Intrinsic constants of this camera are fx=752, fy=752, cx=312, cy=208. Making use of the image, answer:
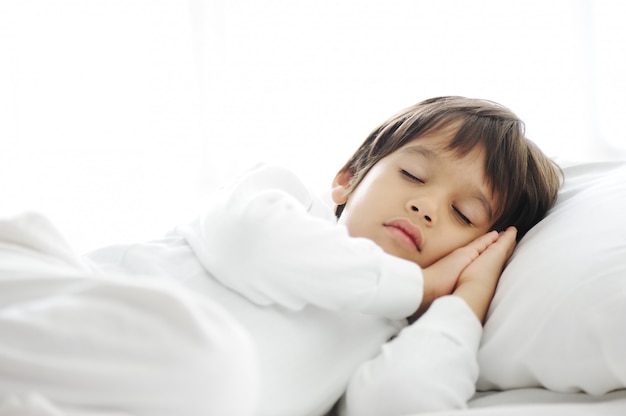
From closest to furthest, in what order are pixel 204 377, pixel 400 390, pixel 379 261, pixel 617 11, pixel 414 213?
pixel 204 377 < pixel 400 390 < pixel 379 261 < pixel 414 213 < pixel 617 11

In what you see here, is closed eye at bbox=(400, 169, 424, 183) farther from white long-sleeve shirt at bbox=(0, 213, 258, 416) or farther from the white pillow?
white long-sleeve shirt at bbox=(0, 213, 258, 416)

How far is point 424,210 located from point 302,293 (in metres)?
0.29

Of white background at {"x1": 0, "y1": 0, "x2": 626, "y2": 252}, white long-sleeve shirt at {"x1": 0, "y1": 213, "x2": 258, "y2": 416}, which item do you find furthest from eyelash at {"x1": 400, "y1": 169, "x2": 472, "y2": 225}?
white background at {"x1": 0, "y1": 0, "x2": 626, "y2": 252}

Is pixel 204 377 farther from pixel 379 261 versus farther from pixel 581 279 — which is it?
pixel 581 279

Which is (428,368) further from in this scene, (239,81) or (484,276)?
(239,81)

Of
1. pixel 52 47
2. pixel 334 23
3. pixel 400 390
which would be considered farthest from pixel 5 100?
pixel 400 390

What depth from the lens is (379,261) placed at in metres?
1.02

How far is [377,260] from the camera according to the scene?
1018 mm

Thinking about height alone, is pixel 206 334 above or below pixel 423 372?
above

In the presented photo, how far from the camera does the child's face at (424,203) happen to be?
1.19 metres

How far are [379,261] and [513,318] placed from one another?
0.19 m

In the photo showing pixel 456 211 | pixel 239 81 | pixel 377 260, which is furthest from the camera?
pixel 239 81

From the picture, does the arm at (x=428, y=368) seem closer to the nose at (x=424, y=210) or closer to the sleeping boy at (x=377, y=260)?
the sleeping boy at (x=377, y=260)

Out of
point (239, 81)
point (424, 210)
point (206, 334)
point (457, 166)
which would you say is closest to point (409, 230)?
point (424, 210)
